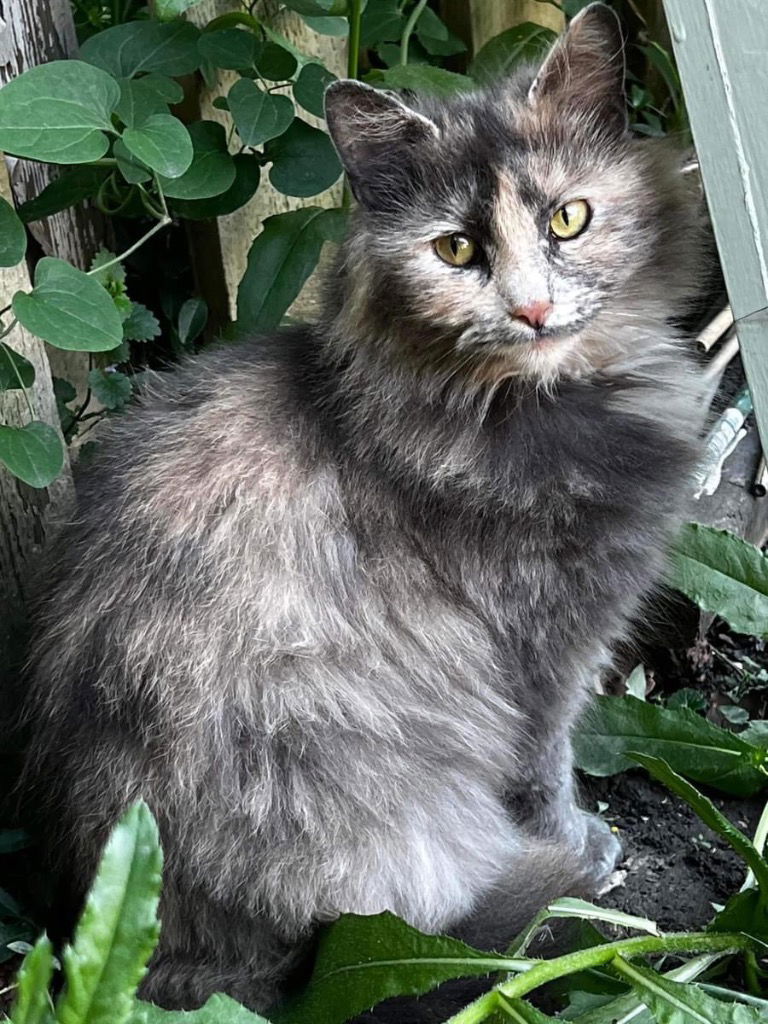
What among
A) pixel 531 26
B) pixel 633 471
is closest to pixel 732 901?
pixel 633 471

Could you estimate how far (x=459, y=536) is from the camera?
1.96 m

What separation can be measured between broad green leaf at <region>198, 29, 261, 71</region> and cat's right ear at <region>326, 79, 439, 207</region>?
0.68 metres

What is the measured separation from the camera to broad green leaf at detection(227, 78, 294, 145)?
227 cm

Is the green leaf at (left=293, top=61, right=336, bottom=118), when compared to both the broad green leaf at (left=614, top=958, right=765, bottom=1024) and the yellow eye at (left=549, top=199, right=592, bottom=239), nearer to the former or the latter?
the yellow eye at (left=549, top=199, right=592, bottom=239)

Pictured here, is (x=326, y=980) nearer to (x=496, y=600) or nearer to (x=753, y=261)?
(x=496, y=600)

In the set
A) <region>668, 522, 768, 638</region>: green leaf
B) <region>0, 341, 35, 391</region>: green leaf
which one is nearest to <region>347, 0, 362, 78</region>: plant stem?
<region>0, 341, 35, 391</region>: green leaf

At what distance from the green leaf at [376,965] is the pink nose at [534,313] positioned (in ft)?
3.00

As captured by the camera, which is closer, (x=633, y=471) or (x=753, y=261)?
(x=753, y=261)

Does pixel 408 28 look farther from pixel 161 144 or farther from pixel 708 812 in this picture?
pixel 708 812

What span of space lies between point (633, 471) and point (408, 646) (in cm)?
51

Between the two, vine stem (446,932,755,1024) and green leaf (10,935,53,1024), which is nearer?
green leaf (10,935,53,1024)

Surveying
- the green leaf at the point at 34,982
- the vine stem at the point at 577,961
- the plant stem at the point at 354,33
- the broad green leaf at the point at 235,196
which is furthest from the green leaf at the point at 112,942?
the plant stem at the point at 354,33

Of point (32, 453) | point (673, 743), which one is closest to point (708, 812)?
point (673, 743)

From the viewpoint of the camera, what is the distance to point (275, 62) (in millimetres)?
2391
